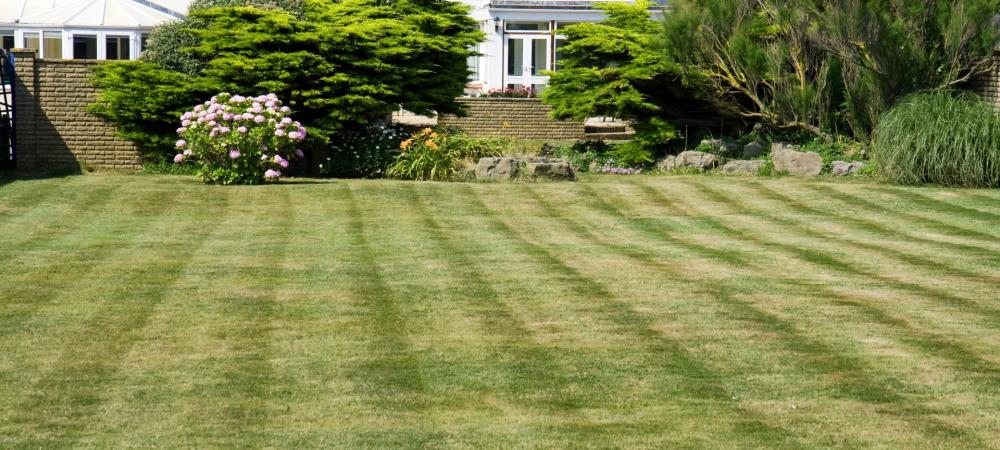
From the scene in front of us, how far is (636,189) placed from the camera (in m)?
20.2

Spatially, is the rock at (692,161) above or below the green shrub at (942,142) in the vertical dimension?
below

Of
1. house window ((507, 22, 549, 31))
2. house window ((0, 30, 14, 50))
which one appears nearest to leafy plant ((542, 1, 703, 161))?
house window ((507, 22, 549, 31))

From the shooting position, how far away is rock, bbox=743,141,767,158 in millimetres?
24469

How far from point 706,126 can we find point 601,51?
2568 millimetres

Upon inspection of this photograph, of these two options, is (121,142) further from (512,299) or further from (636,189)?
(512,299)

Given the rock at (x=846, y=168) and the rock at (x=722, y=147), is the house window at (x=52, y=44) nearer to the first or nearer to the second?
the rock at (x=722, y=147)

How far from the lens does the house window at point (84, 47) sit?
37.6 meters

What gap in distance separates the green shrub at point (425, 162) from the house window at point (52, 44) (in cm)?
1880

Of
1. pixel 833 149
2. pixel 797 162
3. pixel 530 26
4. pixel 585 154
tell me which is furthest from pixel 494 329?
pixel 530 26

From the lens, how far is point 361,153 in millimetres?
23219

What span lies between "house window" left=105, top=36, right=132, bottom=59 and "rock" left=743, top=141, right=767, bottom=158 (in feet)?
67.3

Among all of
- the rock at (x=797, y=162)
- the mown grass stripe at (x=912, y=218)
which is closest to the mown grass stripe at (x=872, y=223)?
the mown grass stripe at (x=912, y=218)

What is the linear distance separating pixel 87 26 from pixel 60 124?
1473 cm

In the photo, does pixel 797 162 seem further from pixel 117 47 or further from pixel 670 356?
pixel 117 47
